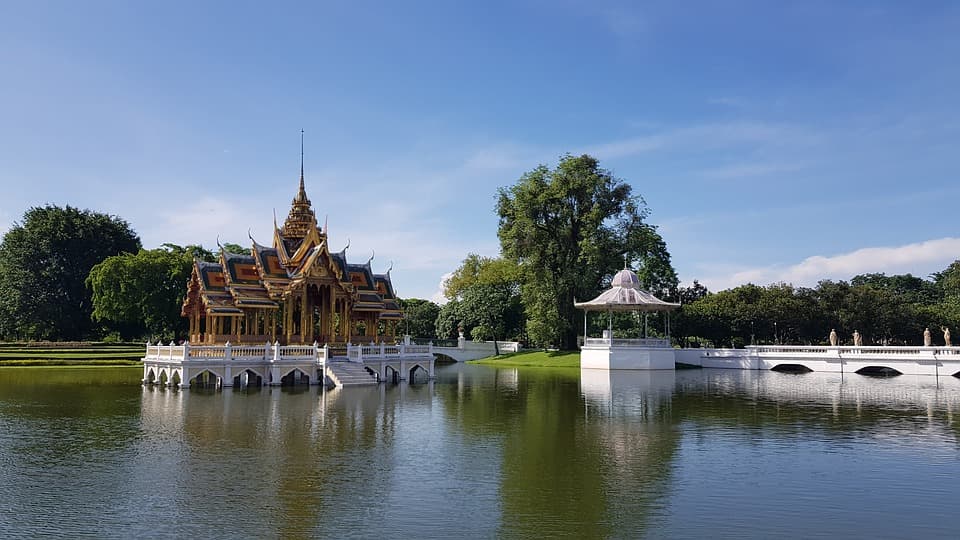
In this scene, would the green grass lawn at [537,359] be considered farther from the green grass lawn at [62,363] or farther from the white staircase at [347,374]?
the green grass lawn at [62,363]

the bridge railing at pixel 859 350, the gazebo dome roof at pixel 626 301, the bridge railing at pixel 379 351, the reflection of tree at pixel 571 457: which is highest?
the gazebo dome roof at pixel 626 301

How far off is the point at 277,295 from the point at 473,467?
2518 cm

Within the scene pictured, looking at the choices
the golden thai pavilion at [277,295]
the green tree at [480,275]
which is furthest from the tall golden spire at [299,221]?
the green tree at [480,275]

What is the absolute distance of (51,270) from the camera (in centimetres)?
6669

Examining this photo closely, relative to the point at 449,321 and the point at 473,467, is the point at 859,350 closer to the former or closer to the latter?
the point at 449,321

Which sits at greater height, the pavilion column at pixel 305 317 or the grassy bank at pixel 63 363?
the pavilion column at pixel 305 317

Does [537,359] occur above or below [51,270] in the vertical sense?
below

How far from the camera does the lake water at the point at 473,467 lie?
40.6 feet

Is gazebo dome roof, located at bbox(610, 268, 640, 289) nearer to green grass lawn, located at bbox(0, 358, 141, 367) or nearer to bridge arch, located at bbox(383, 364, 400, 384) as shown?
bridge arch, located at bbox(383, 364, 400, 384)

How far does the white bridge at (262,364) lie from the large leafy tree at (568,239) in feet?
74.8

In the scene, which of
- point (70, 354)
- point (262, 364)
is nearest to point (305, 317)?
point (262, 364)

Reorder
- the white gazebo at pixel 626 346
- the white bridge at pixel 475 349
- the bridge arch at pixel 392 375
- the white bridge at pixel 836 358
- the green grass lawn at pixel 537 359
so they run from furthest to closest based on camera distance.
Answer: the white bridge at pixel 475 349 < the green grass lawn at pixel 537 359 < the white gazebo at pixel 626 346 < the white bridge at pixel 836 358 < the bridge arch at pixel 392 375

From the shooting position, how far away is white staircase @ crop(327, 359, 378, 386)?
35.5 metres

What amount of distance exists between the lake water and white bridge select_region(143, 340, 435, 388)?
4167mm
